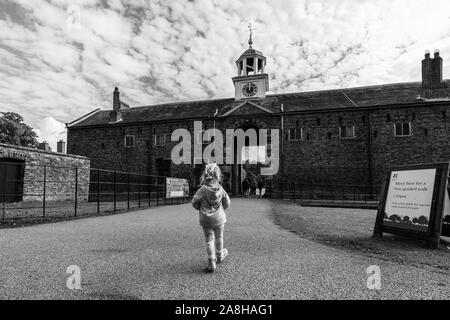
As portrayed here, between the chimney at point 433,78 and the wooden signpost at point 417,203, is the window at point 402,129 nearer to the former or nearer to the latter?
the chimney at point 433,78

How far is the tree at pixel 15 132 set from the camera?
35.6 meters

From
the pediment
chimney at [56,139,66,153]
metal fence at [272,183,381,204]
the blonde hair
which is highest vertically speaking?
the pediment

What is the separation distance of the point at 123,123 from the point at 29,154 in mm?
13519

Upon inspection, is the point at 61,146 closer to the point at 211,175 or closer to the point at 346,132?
the point at 346,132

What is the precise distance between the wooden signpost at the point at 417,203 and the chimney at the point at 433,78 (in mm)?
22395

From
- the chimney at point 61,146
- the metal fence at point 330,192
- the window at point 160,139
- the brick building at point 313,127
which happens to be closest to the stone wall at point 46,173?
the window at point 160,139

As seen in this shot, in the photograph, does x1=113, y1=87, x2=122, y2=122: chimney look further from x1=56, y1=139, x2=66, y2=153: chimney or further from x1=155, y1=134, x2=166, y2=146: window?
x1=56, y1=139, x2=66, y2=153: chimney

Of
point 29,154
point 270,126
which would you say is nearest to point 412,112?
point 270,126

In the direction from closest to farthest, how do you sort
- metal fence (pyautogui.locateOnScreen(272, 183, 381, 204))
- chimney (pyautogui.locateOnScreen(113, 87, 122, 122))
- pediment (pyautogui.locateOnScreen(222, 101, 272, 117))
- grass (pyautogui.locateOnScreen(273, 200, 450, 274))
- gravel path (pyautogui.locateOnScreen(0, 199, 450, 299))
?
gravel path (pyautogui.locateOnScreen(0, 199, 450, 299)), grass (pyautogui.locateOnScreen(273, 200, 450, 274)), metal fence (pyautogui.locateOnScreen(272, 183, 381, 204)), pediment (pyautogui.locateOnScreen(222, 101, 272, 117)), chimney (pyautogui.locateOnScreen(113, 87, 122, 122))

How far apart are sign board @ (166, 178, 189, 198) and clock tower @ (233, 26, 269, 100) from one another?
48.2 ft

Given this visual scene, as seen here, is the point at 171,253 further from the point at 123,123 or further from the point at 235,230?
the point at 123,123

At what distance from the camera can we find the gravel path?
10.3ft

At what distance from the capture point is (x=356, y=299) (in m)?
2.99

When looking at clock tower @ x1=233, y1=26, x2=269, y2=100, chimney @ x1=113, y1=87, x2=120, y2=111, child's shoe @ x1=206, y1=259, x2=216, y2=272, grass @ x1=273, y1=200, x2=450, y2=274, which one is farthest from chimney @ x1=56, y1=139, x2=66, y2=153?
child's shoe @ x1=206, y1=259, x2=216, y2=272
